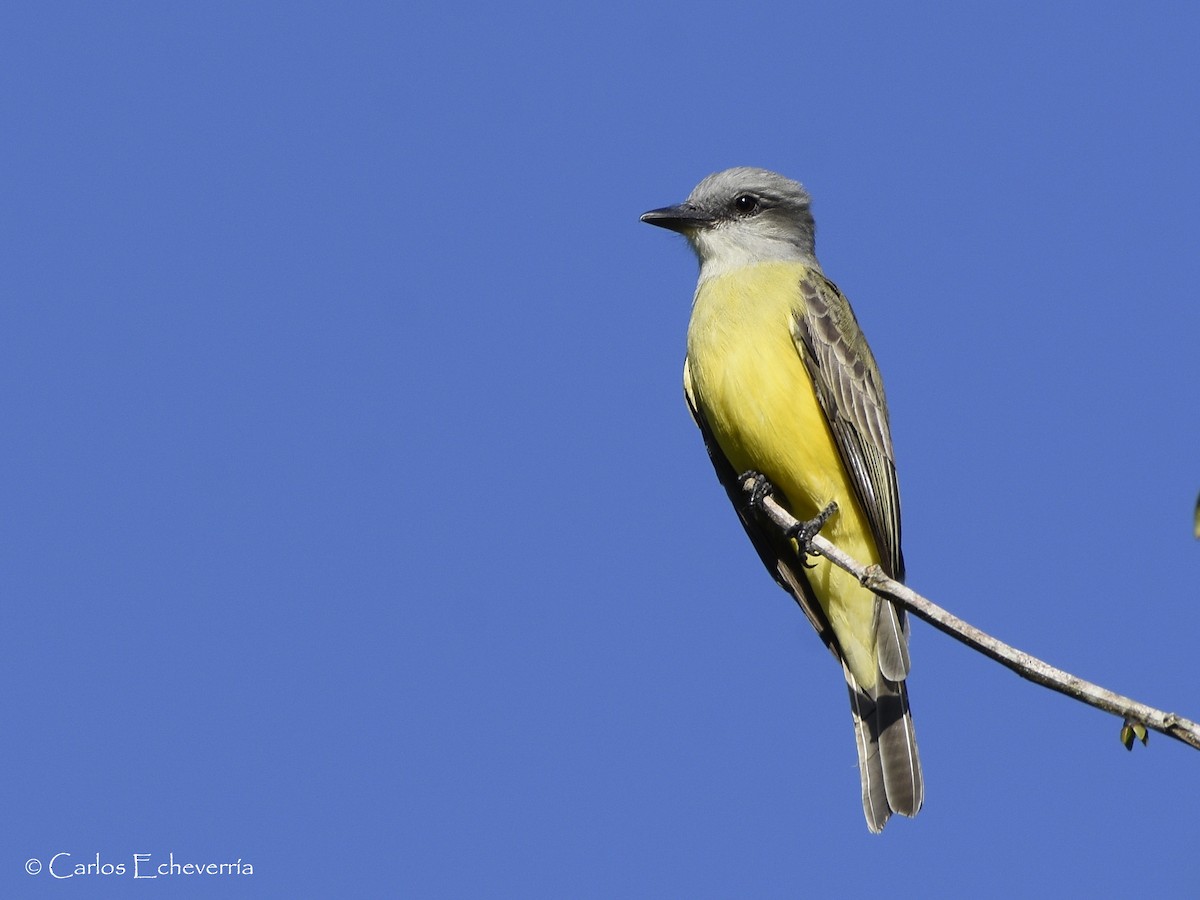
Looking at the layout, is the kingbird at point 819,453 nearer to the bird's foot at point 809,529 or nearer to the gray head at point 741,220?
the bird's foot at point 809,529

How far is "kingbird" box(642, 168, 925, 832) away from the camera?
25.1ft

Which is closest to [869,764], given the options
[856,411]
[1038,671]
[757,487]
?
[757,487]

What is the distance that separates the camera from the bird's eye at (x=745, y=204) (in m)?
9.04

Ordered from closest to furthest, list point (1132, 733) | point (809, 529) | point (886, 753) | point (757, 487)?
1. point (1132, 733)
2. point (809, 529)
3. point (757, 487)
4. point (886, 753)

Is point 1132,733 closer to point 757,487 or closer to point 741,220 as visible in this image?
point 757,487

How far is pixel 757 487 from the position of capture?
773 cm

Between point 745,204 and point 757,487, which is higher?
point 745,204

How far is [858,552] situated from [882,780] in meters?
1.26

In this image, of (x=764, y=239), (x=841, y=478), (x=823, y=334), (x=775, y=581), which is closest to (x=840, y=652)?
(x=775, y=581)

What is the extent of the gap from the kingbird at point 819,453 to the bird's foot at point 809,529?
0.12 feet

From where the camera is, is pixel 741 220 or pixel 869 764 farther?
pixel 741 220

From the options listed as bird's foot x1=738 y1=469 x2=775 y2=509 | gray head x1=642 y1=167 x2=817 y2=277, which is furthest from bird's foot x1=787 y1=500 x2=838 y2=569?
gray head x1=642 y1=167 x2=817 y2=277

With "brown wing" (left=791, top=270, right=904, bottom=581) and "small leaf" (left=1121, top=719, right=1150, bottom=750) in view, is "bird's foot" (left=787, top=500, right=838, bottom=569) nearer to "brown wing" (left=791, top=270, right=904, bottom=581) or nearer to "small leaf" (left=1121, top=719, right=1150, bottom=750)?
"brown wing" (left=791, top=270, right=904, bottom=581)

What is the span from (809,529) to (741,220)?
2.54 m
